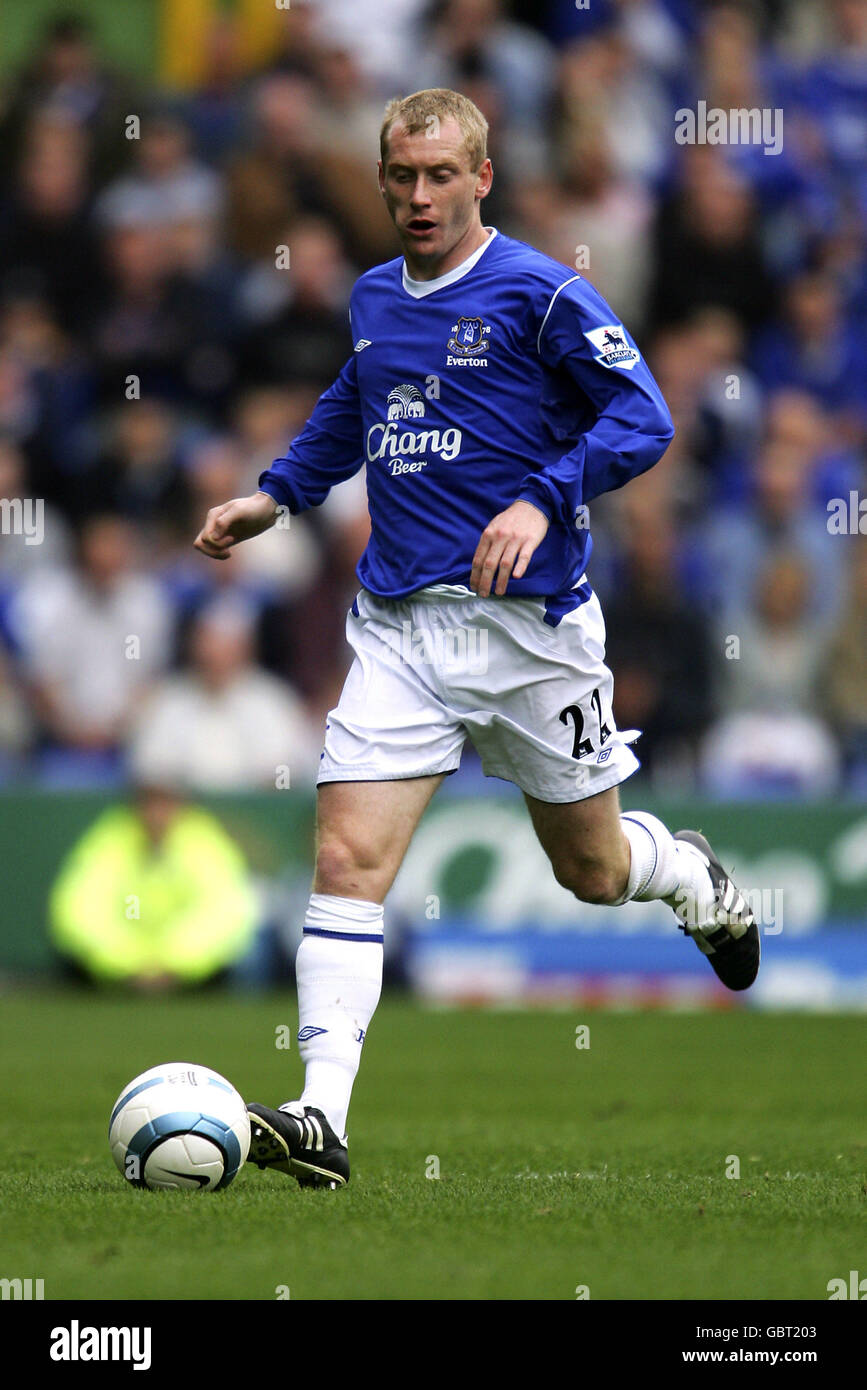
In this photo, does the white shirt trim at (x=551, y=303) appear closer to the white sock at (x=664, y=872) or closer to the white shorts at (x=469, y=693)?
the white shorts at (x=469, y=693)

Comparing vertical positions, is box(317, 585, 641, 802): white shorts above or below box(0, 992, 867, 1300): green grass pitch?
above

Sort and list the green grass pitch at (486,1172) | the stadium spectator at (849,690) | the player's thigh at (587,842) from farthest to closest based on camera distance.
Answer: the stadium spectator at (849,690) → the player's thigh at (587,842) → the green grass pitch at (486,1172)

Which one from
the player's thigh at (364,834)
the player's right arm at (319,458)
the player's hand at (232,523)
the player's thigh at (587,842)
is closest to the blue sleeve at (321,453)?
the player's right arm at (319,458)

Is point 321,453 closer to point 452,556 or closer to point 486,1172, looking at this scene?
point 452,556

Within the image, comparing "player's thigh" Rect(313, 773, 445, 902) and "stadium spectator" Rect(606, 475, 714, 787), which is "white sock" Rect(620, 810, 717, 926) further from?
"stadium spectator" Rect(606, 475, 714, 787)

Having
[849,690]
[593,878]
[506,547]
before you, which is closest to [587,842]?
[593,878]

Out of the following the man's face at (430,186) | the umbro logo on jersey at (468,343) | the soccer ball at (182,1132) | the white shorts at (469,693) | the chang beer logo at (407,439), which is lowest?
the soccer ball at (182,1132)

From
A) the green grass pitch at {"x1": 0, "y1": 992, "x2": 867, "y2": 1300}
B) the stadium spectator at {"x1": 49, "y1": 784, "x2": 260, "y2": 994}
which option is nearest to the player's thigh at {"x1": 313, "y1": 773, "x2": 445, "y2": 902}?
the green grass pitch at {"x1": 0, "y1": 992, "x2": 867, "y2": 1300}

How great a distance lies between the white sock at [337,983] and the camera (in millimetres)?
5020

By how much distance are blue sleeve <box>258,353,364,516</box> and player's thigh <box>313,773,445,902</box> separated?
3.07ft

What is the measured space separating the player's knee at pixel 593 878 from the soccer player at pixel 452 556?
0.04 feet

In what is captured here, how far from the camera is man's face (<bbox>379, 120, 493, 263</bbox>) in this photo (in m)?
5.07

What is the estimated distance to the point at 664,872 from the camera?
5.79 meters

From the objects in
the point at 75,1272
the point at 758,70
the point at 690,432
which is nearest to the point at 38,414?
the point at 690,432
